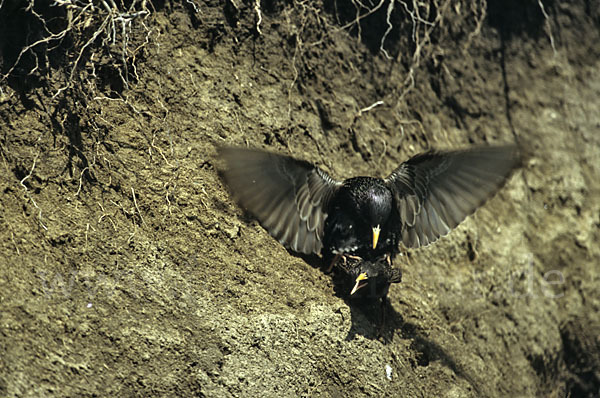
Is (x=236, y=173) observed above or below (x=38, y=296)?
above

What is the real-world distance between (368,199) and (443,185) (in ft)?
1.57

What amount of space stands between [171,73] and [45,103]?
643mm

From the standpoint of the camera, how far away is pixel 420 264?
3721 millimetres

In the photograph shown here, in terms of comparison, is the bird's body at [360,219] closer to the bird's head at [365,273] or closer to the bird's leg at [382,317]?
the bird's head at [365,273]

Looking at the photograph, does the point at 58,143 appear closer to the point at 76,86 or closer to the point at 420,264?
the point at 76,86

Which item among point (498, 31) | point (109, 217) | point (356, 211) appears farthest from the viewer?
point (498, 31)

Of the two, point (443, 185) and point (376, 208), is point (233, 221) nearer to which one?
point (376, 208)

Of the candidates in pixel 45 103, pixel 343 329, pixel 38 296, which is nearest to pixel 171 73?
pixel 45 103

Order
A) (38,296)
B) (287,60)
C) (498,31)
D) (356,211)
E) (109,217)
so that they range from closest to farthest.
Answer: (38,296), (109,217), (356,211), (287,60), (498,31)

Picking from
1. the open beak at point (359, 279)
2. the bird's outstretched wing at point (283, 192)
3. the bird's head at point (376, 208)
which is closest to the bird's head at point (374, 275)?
the open beak at point (359, 279)

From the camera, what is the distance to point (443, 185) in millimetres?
3359

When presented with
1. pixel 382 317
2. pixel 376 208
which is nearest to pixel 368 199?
pixel 376 208

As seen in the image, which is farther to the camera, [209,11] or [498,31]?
[498,31]

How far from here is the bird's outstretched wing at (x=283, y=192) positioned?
120 inches
